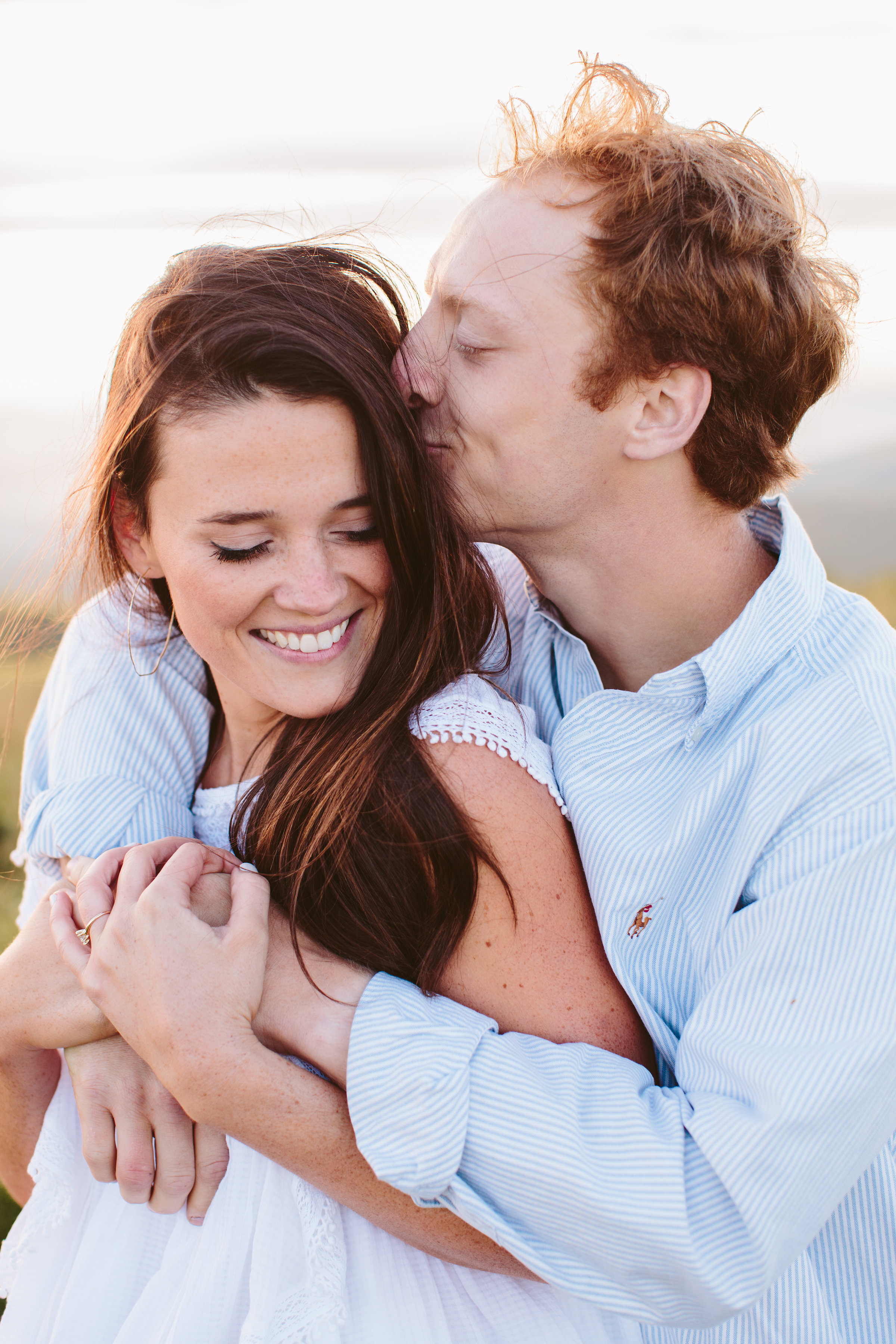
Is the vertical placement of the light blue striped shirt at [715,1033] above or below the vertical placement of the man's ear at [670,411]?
below

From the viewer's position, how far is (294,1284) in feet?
5.56

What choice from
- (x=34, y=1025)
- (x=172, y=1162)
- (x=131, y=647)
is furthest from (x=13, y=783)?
(x=172, y=1162)

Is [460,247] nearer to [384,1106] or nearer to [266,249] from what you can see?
[266,249]

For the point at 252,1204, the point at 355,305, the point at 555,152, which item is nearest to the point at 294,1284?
the point at 252,1204

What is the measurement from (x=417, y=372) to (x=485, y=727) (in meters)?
0.80

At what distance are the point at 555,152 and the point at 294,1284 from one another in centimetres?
231

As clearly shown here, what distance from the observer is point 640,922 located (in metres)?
1.90

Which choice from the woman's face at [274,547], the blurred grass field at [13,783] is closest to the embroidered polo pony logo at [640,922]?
the woman's face at [274,547]

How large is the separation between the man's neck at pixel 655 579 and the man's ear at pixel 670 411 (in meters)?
0.15

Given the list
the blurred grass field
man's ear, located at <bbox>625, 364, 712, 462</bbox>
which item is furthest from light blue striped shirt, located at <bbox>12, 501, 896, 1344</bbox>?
the blurred grass field

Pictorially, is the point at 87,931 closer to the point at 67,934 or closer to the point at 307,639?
the point at 67,934

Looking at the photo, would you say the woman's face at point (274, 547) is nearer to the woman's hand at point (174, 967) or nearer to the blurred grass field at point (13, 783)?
the woman's hand at point (174, 967)

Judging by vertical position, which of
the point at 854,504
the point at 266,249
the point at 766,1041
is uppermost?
the point at 266,249

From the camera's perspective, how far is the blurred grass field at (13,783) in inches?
147
